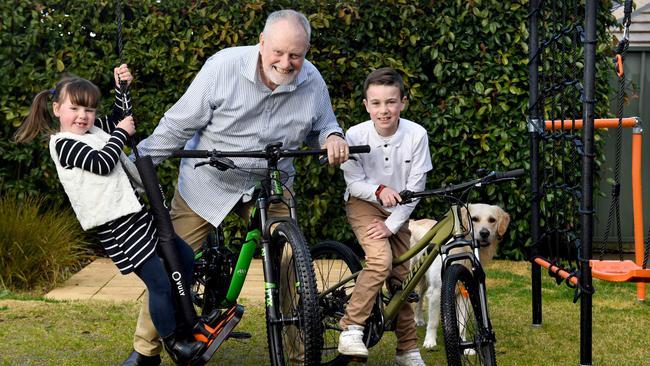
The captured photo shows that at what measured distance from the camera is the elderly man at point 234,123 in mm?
4359

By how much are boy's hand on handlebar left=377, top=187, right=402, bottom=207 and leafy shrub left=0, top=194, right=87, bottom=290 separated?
347 cm

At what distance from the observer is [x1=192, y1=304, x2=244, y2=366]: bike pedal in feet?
14.1

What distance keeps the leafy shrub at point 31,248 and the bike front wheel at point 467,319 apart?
3.82 m

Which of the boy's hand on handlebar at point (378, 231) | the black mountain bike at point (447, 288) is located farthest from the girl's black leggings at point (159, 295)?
the boy's hand on handlebar at point (378, 231)

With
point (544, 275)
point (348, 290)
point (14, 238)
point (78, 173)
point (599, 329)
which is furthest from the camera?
point (544, 275)

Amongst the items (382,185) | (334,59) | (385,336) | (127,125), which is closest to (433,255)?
(382,185)

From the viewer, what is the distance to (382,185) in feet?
14.8

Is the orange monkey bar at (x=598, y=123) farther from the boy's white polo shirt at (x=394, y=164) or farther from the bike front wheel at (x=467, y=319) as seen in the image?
the bike front wheel at (x=467, y=319)

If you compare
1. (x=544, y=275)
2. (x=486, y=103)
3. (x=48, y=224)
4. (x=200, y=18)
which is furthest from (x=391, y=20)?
(x=48, y=224)

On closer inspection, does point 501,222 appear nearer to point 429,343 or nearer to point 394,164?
point 429,343

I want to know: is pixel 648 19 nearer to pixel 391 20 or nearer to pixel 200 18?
pixel 391 20

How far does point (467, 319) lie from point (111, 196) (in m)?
1.71

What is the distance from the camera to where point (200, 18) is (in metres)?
7.84

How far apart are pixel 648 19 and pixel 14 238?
6.25 m
